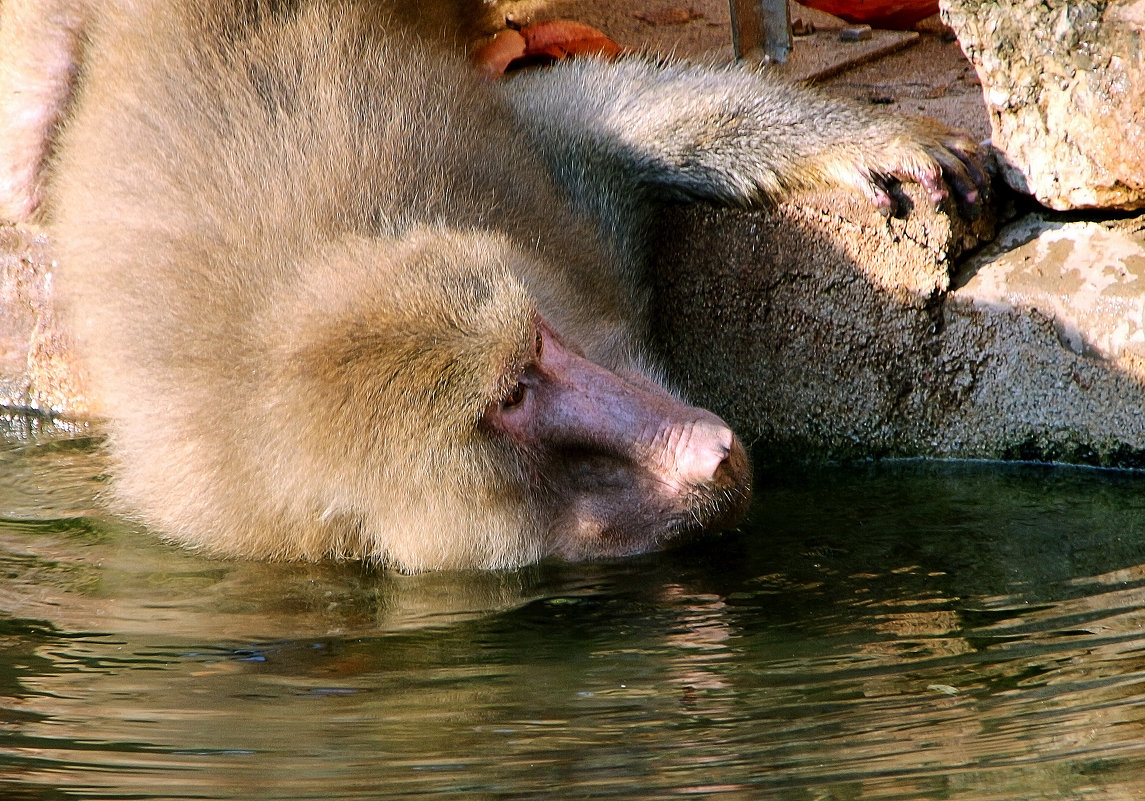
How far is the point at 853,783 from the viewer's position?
2.38 meters

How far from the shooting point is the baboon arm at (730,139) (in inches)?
182

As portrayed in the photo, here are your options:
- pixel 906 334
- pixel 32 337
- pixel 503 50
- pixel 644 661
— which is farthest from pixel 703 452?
pixel 503 50

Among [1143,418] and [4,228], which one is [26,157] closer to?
[4,228]

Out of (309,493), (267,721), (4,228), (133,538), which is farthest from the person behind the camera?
(4,228)

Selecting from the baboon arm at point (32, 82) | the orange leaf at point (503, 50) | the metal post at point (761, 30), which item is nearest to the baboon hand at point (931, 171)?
the metal post at point (761, 30)

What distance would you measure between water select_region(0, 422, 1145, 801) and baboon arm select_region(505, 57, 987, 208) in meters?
1.01

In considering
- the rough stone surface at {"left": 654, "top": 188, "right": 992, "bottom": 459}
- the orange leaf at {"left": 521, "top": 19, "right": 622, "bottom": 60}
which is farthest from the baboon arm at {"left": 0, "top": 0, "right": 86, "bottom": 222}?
the orange leaf at {"left": 521, "top": 19, "right": 622, "bottom": 60}

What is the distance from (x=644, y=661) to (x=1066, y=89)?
2.28 m

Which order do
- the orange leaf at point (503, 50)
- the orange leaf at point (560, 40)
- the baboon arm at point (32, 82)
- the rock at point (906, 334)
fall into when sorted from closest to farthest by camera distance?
the rock at point (906, 334)
the baboon arm at point (32, 82)
the orange leaf at point (503, 50)
the orange leaf at point (560, 40)

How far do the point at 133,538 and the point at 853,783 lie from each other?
9.95ft

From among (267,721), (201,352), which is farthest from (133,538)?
(267,721)

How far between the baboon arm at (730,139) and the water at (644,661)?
1.01 metres

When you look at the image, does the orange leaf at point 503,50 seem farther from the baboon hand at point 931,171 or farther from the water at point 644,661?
the water at point 644,661

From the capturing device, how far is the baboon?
3.83 meters
